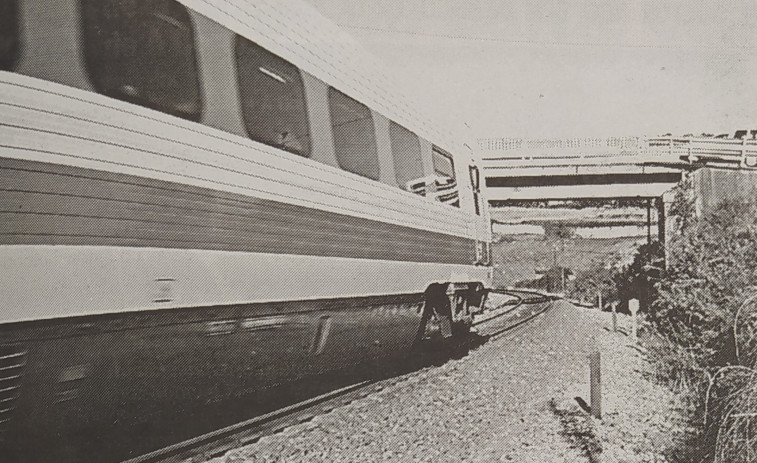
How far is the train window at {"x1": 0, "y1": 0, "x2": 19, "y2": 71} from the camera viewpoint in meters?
2.82

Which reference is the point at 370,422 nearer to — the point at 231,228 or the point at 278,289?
the point at 278,289

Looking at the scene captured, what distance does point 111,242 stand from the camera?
3258mm

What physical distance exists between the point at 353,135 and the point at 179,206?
2.73 m

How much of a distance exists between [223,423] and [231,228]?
2.09 m

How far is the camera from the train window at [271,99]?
14.8 ft

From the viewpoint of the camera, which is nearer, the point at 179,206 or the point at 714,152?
the point at 179,206

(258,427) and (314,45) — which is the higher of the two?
(314,45)

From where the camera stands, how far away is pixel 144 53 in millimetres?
3609

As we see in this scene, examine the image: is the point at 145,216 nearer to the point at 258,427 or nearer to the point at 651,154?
the point at 258,427

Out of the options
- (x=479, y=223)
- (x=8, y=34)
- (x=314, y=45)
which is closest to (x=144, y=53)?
(x=8, y=34)

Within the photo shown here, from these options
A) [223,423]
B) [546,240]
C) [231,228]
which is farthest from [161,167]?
[546,240]

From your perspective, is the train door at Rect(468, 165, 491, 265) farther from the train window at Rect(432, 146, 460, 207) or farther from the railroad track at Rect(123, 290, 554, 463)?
the railroad track at Rect(123, 290, 554, 463)

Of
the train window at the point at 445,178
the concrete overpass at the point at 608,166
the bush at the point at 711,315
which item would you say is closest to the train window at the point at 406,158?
the train window at the point at 445,178

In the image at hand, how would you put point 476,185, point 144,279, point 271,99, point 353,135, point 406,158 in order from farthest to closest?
1. point 476,185
2. point 406,158
3. point 353,135
4. point 271,99
5. point 144,279
